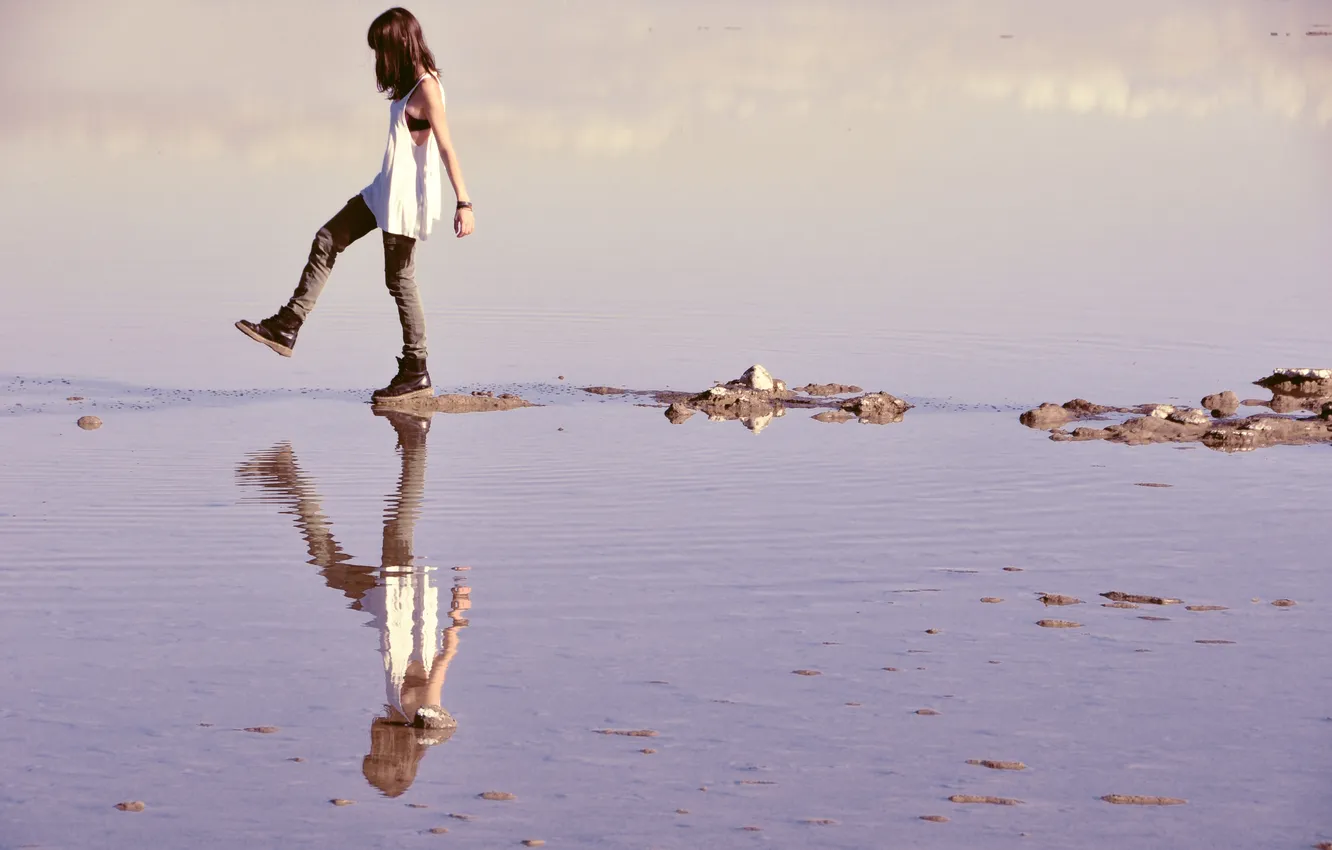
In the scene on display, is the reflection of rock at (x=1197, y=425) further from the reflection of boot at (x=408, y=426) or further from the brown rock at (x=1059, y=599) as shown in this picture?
the brown rock at (x=1059, y=599)

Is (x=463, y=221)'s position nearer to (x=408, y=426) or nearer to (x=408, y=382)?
(x=408, y=382)

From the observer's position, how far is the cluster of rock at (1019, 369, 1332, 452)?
9461mm

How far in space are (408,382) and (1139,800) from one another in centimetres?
659

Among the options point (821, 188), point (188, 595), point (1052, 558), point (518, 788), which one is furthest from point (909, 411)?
point (821, 188)

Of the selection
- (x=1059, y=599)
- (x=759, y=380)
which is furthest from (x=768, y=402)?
(x=1059, y=599)

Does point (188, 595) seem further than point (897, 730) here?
Yes

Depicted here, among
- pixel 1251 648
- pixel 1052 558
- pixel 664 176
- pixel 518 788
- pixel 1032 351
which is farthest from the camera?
pixel 664 176

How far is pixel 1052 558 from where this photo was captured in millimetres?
6926

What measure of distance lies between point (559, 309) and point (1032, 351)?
3357 millimetres

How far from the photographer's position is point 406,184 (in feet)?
34.9

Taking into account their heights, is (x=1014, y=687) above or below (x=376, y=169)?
below

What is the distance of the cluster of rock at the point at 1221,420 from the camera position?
31.0 feet

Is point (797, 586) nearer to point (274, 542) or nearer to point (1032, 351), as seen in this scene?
point (274, 542)

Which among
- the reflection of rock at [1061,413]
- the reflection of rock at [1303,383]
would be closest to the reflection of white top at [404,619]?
the reflection of rock at [1061,413]
